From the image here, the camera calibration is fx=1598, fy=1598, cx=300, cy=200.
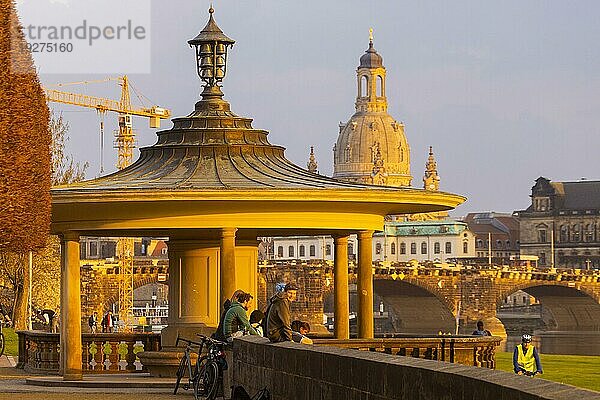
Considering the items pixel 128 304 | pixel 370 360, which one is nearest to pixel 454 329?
pixel 128 304

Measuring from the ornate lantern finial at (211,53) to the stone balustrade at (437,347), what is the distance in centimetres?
745

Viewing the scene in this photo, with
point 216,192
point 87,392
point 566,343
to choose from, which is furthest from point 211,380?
point 566,343

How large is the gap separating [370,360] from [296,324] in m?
9.50

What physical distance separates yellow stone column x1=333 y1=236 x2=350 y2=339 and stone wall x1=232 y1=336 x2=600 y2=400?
10770mm

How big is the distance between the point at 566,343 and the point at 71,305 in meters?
112

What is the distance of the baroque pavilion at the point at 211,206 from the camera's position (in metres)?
29.6

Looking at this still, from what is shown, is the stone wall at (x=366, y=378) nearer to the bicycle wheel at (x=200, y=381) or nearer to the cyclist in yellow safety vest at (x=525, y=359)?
the bicycle wheel at (x=200, y=381)

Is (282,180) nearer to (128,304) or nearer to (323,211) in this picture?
(323,211)

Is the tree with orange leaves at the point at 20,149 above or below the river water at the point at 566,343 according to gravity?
above

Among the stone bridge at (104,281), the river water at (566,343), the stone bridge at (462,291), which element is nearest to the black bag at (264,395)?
the river water at (566,343)

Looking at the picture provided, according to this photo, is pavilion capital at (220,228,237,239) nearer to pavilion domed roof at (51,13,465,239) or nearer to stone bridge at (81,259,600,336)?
pavilion domed roof at (51,13,465,239)

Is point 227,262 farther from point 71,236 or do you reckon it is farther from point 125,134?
point 125,134

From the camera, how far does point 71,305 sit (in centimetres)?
3122

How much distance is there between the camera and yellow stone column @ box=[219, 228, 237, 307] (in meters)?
29.9
